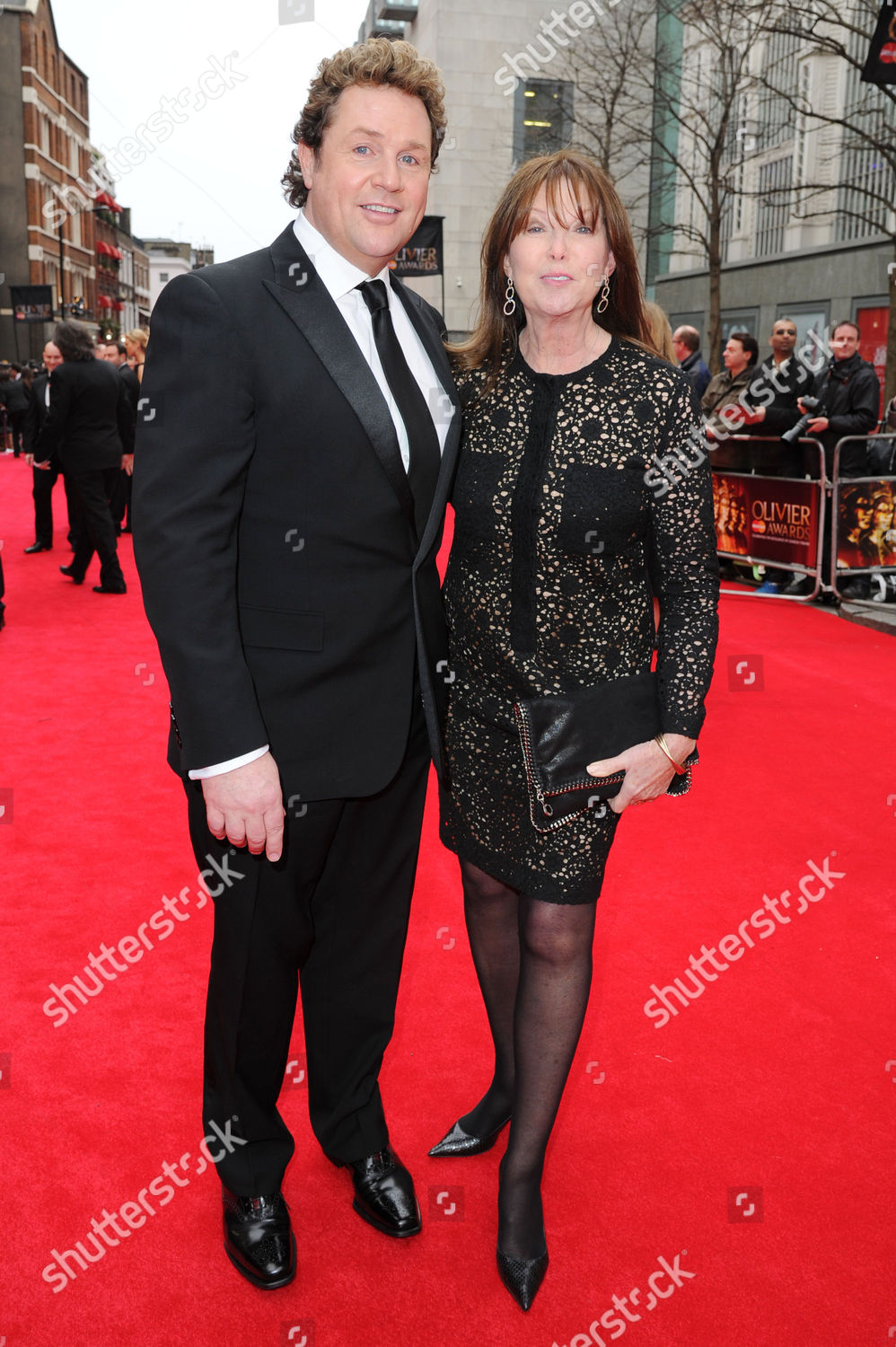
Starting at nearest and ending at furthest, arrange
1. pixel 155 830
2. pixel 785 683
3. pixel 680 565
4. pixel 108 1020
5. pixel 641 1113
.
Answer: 1. pixel 680 565
2. pixel 641 1113
3. pixel 108 1020
4. pixel 155 830
5. pixel 785 683

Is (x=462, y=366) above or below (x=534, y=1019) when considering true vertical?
above

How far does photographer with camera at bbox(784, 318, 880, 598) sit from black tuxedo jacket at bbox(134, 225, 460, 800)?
696 centimetres

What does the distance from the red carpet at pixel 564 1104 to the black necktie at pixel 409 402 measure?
55.5 inches

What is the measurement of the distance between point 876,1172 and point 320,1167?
1.19 m

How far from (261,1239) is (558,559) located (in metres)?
1.38

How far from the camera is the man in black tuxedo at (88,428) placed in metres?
8.34

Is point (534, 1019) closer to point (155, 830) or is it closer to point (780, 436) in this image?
point (155, 830)

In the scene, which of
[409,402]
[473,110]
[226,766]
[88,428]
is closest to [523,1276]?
[226,766]

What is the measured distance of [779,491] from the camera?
8.52 m

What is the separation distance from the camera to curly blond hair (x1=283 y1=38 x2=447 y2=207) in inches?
72.2

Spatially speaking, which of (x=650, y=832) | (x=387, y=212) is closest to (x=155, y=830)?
(x=650, y=832)

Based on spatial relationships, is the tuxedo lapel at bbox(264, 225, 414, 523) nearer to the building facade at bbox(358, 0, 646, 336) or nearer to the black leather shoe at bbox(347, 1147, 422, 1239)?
the black leather shoe at bbox(347, 1147, 422, 1239)

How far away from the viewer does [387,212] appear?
6.07ft

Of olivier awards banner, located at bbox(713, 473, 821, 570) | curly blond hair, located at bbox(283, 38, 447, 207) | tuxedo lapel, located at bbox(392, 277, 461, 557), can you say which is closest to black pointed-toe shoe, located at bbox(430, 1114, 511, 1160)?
tuxedo lapel, located at bbox(392, 277, 461, 557)
